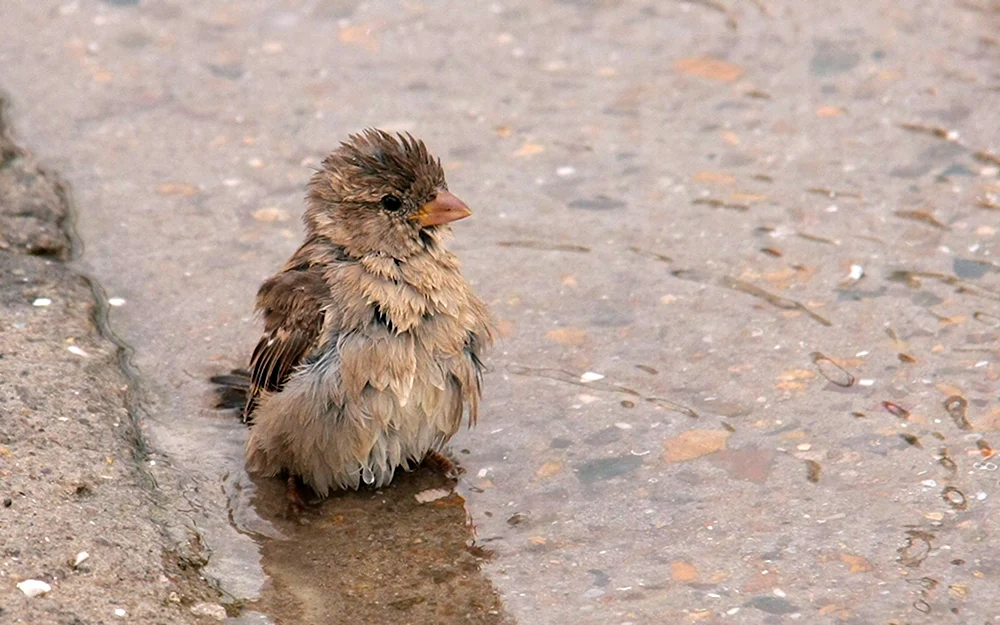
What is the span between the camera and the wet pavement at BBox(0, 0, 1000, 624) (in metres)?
4.86

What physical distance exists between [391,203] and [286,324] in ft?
1.93

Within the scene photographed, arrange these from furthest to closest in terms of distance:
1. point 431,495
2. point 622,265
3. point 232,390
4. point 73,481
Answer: point 622,265, point 232,390, point 431,495, point 73,481

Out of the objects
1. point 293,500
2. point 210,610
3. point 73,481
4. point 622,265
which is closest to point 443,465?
point 293,500

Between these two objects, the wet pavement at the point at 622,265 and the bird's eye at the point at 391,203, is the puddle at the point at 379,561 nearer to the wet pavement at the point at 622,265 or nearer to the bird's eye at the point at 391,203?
the wet pavement at the point at 622,265

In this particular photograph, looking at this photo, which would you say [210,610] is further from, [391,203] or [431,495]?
[391,203]

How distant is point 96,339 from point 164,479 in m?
0.87

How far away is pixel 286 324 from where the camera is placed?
17.2ft

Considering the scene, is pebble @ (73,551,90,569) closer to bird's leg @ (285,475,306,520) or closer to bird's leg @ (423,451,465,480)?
bird's leg @ (285,475,306,520)

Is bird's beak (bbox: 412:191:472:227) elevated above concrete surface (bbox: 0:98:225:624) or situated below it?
above

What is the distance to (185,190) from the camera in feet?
23.6

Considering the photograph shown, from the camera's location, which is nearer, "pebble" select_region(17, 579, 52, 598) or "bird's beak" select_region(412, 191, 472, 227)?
"pebble" select_region(17, 579, 52, 598)

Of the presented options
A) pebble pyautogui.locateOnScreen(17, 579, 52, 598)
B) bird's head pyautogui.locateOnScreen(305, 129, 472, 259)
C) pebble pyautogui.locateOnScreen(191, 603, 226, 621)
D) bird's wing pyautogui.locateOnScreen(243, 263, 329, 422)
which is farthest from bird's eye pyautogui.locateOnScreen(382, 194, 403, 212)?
pebble pyautogui.locateOnScreen(17, 579, 52, 598)

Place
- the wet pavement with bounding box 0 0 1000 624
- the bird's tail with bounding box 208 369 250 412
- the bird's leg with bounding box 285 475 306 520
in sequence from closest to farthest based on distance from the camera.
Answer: the wet pavement with bounding box 0 0 1000 624, the bird's leg with bounding box 285 475 306 520, the bird's tail with bounding box 208 369 250 412

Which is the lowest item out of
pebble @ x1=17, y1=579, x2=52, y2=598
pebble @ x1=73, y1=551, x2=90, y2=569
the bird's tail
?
the bird's tail
